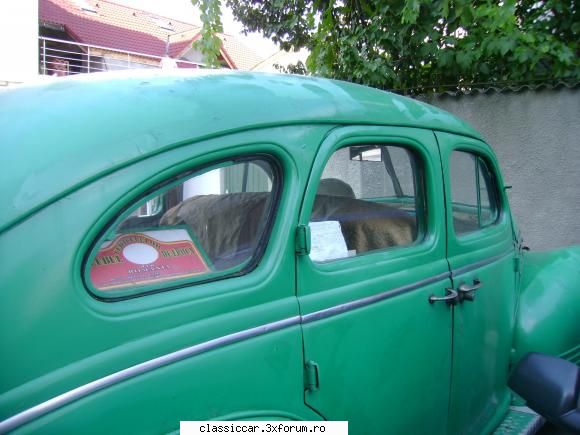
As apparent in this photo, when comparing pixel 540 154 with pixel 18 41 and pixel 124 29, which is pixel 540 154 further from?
pixel 124 29

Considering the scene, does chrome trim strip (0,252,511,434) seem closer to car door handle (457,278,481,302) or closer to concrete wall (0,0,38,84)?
car door handle (457,278,481,302)

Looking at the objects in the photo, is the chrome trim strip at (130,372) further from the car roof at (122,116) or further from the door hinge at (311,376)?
the car roof at (122,116)

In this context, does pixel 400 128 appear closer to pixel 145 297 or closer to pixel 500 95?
pixel 145 297

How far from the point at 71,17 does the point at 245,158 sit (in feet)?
66.2

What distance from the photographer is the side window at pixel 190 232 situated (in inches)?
50.5

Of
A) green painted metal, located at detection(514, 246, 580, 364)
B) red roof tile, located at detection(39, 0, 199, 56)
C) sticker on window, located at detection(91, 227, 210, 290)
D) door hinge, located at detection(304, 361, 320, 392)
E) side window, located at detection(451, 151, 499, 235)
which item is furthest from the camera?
red roof tile, located at detection(39, 0, 199, 56)

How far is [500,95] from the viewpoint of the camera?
5871 millimetres

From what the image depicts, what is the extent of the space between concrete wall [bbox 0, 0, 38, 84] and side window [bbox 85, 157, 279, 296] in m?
12.6

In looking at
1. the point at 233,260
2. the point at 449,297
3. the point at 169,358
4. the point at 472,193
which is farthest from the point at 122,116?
the point at 472,193

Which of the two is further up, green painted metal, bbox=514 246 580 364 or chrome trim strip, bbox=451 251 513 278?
chrome trim strip, bbox=451 251 513 278

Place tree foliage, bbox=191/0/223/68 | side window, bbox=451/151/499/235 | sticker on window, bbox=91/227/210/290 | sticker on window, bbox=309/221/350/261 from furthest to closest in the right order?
1. tree foliage, bbox=191/0/223/68
2. side window, bbox=451/151/499/235
3. sticker on window, bbox=309/221/350/261
4. sticker on window, bbox=91/227/210/290

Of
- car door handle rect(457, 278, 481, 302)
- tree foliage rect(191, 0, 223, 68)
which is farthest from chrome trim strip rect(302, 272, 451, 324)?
tree foliage rect(191, 0, 223, 68)

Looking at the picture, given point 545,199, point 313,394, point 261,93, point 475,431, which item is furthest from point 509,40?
point 313,394

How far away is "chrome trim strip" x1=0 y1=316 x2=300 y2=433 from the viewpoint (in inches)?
40.1
